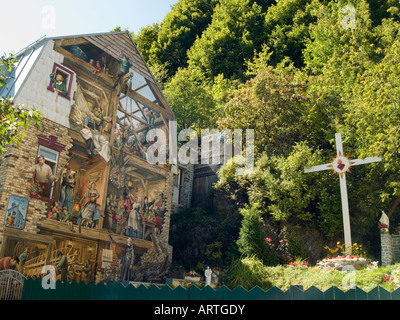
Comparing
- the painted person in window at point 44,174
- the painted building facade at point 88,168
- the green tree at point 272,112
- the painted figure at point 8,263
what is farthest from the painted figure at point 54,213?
the green tree at point 272,112

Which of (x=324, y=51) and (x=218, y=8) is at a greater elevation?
(x=218, y=8)

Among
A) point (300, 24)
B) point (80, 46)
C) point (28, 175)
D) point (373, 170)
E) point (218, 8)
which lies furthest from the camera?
point (218, 8)

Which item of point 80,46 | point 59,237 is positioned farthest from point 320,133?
point 59,237

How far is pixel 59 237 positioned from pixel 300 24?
27.5m

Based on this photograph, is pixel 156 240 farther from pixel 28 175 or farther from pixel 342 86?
pixel 342 86

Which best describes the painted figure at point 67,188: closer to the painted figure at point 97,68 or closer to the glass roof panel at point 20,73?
the glass roof panel at point 20,73

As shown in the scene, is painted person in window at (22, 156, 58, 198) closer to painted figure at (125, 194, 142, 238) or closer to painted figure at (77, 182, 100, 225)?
painted figure at (77, 182, 100, 225)

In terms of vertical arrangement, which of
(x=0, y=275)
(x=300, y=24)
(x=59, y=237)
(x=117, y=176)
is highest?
(x=300, y=24)

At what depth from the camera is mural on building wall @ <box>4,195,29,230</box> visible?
45.5ft

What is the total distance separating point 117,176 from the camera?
59.6 ft

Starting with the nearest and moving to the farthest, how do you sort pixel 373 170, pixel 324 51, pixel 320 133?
1. pixel 373 170
2. pixel 320 133
3. pixel 324 51

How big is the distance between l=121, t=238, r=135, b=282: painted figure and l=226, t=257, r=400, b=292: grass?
14.2ft

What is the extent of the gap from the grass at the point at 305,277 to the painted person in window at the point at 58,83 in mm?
10452

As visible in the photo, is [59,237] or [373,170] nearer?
[59,237]
